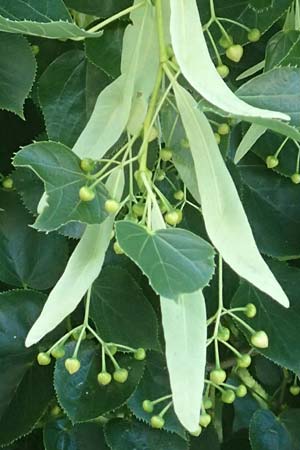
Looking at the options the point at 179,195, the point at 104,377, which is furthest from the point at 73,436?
the point at 179,195

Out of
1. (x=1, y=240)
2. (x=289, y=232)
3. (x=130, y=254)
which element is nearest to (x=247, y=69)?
(x=289, y=232)

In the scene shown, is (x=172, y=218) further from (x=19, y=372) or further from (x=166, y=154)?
(x=19, y=372)

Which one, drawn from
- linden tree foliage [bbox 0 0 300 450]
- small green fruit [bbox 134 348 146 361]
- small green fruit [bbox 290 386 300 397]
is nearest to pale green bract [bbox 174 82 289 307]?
linden tree foliage [bbox 0 0 300 450]

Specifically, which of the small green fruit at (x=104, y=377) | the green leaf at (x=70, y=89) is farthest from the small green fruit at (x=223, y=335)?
the green leaf at (x=70, y=89)

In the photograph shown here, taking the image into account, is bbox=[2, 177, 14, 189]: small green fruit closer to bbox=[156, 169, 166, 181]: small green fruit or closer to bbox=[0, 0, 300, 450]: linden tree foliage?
bbox=[0, 0, 300, 450]: linden tree foliage

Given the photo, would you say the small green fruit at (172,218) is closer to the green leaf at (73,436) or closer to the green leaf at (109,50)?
the green leaf at (109,50)
